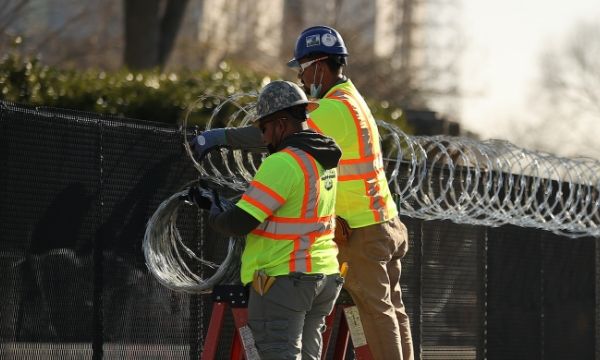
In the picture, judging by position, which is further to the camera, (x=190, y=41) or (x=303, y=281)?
(x=190, y=41)

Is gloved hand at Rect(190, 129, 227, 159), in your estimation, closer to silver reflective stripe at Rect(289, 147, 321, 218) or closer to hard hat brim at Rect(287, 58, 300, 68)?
hard hat brim at Rect(287, 58, 300, 68)

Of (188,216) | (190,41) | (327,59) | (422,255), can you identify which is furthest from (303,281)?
(190,41)

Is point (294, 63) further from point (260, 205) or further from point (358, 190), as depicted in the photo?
point (260, 205)

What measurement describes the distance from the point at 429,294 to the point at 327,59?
342 cm

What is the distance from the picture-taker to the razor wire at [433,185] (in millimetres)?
8453

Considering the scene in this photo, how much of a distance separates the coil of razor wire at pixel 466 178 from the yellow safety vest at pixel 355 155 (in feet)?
3.56

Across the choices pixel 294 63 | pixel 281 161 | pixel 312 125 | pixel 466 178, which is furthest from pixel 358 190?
pixel 466 178

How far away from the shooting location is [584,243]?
13.8 meters

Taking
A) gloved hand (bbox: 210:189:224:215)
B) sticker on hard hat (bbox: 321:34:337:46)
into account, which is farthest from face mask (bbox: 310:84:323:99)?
gloved hand (bbox: 210:189:224:215)

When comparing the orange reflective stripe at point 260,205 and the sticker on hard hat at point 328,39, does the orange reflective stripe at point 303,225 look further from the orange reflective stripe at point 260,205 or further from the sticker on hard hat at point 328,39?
the sticker on hard hat at point 328,39

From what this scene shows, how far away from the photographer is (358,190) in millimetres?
8156

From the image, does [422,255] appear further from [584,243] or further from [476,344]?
[584,243]

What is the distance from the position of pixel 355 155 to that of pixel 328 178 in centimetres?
Answer: 97

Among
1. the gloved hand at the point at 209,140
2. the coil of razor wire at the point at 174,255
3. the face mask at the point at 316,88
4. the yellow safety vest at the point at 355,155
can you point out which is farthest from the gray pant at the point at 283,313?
the face mask at the point at 316,88
